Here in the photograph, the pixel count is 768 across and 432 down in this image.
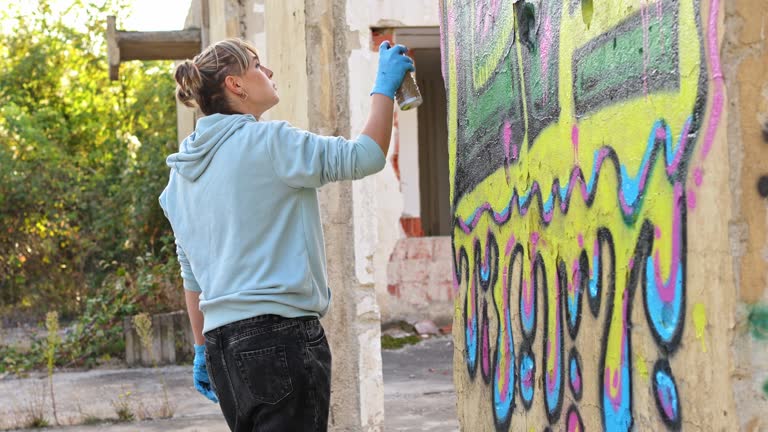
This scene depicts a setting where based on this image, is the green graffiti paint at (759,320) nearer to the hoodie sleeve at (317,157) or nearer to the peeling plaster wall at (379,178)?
the hoodie sleeve at (317,157)

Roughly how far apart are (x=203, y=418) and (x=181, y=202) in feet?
13.3

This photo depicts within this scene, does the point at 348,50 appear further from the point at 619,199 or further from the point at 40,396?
the point at 40,396

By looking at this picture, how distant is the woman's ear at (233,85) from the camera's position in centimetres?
312

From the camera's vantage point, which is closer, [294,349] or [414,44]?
[294,349]

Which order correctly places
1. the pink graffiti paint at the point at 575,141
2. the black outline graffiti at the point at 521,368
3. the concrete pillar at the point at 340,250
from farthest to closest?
the concrete pillar at the point at 340,250, the black outline graffiti at the point at 521,368, the pink graffiti paint at the point at 575,141

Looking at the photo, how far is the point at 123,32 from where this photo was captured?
1038 centimetres

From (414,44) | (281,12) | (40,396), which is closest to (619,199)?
(281,12)

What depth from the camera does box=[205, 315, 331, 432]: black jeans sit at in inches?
114

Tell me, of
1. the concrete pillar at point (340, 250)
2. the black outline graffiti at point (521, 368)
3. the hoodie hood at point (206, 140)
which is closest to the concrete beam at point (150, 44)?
the concrete pillar at point (340, 250)

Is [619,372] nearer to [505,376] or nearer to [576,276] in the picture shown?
[576,276]

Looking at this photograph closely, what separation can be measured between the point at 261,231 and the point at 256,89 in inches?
17.1

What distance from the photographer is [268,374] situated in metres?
2.89

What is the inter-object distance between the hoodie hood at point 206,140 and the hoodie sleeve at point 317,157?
0.48 feet

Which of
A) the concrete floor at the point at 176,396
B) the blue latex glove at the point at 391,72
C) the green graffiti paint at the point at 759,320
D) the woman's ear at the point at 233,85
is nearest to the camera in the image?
the green graffiti paint at the point at 759,320
